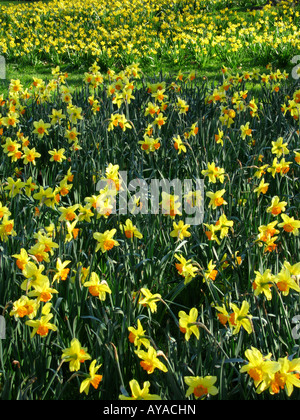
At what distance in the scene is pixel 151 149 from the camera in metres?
2.87

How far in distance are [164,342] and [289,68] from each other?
5.81m

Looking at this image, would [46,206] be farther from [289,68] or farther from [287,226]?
[289,68]

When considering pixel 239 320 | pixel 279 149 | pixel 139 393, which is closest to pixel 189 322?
pixel 239 320

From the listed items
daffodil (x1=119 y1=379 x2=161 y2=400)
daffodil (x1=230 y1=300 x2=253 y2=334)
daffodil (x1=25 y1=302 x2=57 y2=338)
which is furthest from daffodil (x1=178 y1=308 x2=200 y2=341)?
daffodil (x1=25 y1=302 x2=57 y2=338)

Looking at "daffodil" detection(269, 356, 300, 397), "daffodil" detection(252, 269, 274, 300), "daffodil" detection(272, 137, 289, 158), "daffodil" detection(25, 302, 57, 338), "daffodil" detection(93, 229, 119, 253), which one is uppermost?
"daffodil" detection(272, 137, 289, 158)

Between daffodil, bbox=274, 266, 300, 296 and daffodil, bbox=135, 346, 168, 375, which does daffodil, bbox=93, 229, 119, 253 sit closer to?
daffodil, bbox=135, 346, 168, 375

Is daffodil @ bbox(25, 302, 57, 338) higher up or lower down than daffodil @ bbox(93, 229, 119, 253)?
lower down

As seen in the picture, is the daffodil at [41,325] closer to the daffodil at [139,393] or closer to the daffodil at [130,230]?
the daffodil at [139,393]

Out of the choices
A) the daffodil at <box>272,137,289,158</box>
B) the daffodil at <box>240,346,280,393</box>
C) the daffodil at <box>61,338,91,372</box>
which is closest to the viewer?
the daffodil at <box>240,346,280,393</box>

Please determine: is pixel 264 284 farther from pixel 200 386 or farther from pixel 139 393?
pixel 139 393

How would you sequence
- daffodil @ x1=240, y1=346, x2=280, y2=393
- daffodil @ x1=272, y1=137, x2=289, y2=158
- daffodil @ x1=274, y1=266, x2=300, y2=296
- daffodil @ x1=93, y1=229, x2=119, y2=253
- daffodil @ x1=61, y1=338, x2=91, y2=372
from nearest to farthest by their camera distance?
daffodil @ x1=240, y1=346, x2=280, y2=393
daffodil @ x1=61, y1=338, x2=91, y2=372
daffodil @ x1=274, y1=266, x2=300, y2=296
daffodil @ x1=93, y1=229, x2=119, y2=253
daffodil @ x1=272, y1=137, x2=289, y2=158

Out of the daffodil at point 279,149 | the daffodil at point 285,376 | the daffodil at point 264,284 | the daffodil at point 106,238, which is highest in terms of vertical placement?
the daffodil at point 279,149

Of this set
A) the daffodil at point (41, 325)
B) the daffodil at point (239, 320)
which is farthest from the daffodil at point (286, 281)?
the daffodil at point (41, 325)
